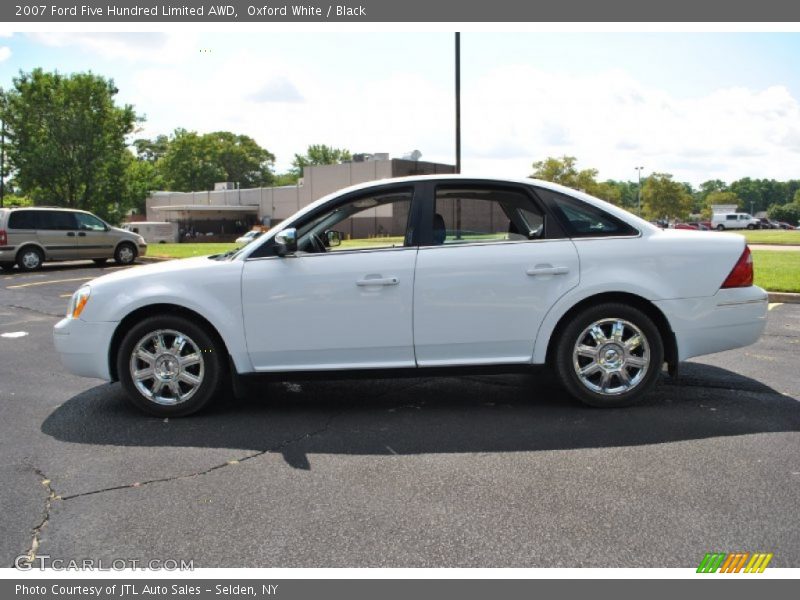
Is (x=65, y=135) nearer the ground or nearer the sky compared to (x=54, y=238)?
nearer the sky

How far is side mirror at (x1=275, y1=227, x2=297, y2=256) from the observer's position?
4.77 m

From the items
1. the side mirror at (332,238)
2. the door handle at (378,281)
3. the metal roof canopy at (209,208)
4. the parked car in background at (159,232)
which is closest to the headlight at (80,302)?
the side mirror at (332,238)

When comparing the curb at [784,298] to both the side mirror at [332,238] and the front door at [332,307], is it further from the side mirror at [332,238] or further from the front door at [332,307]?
the side mirror at [332,238]

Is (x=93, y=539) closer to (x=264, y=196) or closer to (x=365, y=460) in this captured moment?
(x=365, y=460)

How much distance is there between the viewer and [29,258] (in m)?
19.1

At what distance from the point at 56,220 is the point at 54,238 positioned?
1.72ft

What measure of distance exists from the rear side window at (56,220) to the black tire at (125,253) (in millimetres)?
1407

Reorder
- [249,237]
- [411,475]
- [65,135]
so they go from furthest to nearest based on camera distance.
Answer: [65,135]
[249,237]
[411,475]

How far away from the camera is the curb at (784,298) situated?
10.9 meters

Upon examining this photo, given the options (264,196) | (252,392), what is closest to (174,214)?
(264,196)

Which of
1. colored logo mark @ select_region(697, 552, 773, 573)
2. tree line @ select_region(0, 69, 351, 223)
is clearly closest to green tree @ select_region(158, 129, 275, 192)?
tree line @ select_region(0, 69, 351, 223)

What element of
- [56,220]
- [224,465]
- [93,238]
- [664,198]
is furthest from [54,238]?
[664,198]

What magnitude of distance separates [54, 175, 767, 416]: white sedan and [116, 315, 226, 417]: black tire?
1 cm

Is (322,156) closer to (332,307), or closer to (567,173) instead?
(567,173)
